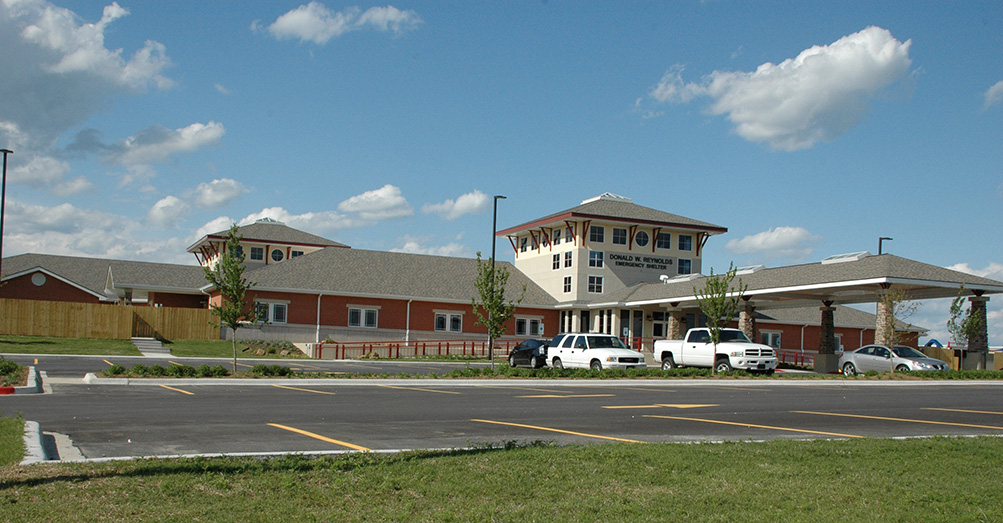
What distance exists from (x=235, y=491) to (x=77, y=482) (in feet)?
4.26

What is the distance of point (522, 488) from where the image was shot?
709 centimetres

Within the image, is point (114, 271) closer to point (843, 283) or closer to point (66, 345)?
point (66, 345)

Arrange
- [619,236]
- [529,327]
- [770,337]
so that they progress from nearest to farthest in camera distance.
Result: [529,327] < [619,236] < [770,337]

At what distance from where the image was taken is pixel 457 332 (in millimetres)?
53188

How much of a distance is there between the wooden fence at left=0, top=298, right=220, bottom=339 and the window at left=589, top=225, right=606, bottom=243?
2516 centimetres

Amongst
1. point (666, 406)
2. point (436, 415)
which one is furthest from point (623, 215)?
point (436, 415)

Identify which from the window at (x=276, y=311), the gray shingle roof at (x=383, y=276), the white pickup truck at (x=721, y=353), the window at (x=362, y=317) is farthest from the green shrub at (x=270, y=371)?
the window at (x=362, y=317)

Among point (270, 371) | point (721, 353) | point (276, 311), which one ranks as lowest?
point (270, 371)

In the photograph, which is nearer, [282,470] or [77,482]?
[77,482]

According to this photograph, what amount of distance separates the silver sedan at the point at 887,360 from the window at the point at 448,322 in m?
25.1

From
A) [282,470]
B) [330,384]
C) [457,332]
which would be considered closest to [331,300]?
[457,332]

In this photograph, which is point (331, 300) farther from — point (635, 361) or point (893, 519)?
point (893, 519)

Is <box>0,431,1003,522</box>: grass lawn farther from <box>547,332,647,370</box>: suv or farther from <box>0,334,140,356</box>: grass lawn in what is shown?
<box>0,334,140,356</box>: grass lawn

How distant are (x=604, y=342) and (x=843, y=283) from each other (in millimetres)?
9965
